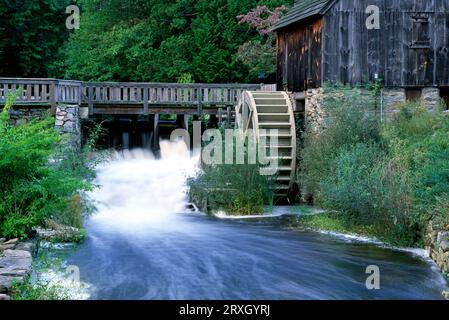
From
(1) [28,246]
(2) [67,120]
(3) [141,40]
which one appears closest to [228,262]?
(1) [28,246]

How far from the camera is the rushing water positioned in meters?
9.73

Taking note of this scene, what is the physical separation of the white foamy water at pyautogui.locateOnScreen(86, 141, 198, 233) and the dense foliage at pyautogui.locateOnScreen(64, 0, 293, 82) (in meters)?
8.25

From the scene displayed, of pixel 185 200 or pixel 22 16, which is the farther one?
pixel 22 16

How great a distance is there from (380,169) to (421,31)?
751cm

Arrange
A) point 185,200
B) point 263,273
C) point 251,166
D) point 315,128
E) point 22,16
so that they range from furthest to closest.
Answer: point 22,16 < point 315,128 < point 185,200 < point 251,166 < point 263,273

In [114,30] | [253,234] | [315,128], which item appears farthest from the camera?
[114,30]

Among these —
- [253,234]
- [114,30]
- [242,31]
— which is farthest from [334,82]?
[114,30]

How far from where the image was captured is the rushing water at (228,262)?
973 cm

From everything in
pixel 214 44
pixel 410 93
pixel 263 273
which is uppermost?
pixel 214 44

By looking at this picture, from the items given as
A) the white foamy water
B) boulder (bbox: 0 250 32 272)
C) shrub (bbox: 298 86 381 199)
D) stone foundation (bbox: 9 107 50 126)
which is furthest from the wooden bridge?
boulder (bbox: 0 250 32 272)

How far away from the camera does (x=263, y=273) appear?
10.7 m

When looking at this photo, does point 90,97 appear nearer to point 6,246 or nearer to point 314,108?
point 314,108

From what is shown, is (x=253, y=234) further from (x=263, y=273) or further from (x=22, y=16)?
(x=22, y=16)
